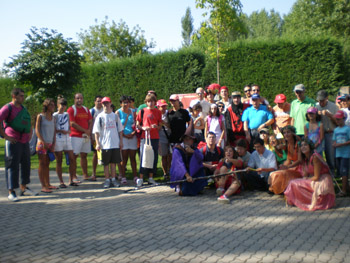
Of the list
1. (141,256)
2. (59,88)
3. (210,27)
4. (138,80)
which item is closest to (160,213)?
(141,256)

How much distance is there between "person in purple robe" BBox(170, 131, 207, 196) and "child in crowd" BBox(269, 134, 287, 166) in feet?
5.15

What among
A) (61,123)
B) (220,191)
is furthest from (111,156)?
(220,191)

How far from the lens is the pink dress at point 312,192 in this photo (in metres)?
6.14

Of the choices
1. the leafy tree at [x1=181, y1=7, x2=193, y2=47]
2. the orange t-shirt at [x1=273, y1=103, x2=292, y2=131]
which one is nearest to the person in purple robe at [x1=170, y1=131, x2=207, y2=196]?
the orange t-shirt at [x1=273, y1=103, x2=292, y2=131]

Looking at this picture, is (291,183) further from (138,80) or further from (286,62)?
(138,80)

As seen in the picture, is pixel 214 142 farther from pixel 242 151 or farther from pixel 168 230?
pixel 168 230

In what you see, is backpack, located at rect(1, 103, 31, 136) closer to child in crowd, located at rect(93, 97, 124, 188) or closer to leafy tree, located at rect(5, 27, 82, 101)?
child in crowd, located at rect(93, 97, 124, 188)

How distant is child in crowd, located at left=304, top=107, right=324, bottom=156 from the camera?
7406 mm

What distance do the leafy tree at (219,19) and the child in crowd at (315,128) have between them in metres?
8.52

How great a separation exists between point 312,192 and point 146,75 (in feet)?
47.9

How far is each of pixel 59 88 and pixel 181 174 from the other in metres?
7.56

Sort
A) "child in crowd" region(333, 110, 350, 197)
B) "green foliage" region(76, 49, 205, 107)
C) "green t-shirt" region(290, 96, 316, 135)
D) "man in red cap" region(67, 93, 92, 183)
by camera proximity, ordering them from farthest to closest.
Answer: "green foliage" region(76, 49, 205, 107) < "man in red cap" region(67, 93, 92, 183) < "green t-shirt" region(290, 96, 316, 135) < "child in crowd" region(333, 110, 350, 197)

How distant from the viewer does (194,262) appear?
4.15 metres

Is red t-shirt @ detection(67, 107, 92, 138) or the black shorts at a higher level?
red t-shirt @ detection(67, 107, 92, 138)
